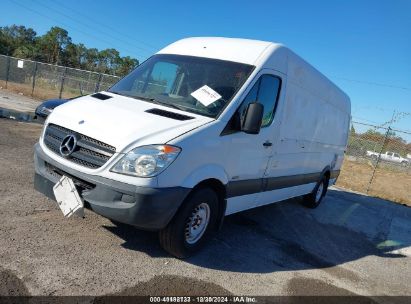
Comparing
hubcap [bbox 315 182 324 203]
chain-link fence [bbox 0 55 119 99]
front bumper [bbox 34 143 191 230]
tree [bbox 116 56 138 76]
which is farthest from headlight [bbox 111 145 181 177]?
tree [bbox 116 56 138 76]

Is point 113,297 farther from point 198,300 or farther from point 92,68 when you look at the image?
point 92,68

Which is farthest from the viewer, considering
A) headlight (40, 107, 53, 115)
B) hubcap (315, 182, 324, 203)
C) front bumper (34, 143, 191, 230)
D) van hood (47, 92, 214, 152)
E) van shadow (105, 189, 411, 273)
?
headlight (40, 107, 53, 115)

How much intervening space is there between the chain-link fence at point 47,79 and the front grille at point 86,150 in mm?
19165

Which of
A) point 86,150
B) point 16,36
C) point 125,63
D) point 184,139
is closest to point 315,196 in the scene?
point 184,139

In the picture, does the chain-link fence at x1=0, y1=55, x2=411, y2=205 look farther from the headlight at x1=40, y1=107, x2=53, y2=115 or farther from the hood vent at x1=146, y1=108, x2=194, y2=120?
the hood vent at x1=146, y1=108, x2=194, y2=120

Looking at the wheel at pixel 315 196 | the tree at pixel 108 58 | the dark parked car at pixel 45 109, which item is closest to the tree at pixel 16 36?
the tree at pixel 108 58

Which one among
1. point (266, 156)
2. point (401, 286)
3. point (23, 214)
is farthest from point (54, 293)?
point (401, 286)

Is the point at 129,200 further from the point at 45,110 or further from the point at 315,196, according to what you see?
the point at 45,110

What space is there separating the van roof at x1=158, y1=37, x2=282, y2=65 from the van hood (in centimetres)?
117

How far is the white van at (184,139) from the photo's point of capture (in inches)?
157

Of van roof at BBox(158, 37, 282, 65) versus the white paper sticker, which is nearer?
the white paper sticker

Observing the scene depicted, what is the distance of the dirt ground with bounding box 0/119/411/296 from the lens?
379cm

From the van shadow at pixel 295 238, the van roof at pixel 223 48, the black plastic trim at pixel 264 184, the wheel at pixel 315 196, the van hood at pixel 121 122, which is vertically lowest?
the van shadow at pixel 295 238

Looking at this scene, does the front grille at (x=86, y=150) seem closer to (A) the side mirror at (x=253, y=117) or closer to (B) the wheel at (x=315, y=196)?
(A) the side mirror at (x=253, y=117)
